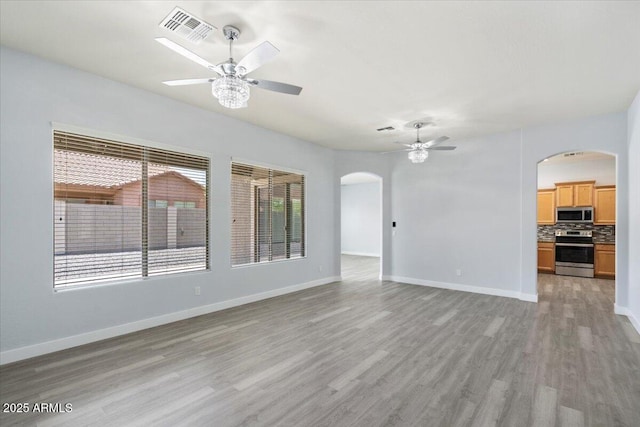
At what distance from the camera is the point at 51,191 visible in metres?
3.22

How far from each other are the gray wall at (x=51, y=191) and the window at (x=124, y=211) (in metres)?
0.12

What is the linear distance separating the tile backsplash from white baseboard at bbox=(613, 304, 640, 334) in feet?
11.8

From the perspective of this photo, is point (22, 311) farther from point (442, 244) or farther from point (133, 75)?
point (442, 244)

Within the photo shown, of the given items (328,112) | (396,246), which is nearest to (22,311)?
(328,112)

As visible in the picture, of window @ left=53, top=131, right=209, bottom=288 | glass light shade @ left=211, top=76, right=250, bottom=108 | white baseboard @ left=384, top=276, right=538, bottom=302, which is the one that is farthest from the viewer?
white baseboard @ left=384, top=276, right=538, bottom=302

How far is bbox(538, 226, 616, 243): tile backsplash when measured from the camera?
7281 millimetres

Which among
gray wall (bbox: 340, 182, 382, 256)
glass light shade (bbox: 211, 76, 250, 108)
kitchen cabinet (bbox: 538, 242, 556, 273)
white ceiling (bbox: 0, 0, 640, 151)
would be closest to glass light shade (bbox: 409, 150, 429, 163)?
white ceiling (bbox: 0, 0, 640, 151)

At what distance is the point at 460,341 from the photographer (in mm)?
3543

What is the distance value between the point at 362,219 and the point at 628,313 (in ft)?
28.1

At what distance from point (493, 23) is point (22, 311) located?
506cm

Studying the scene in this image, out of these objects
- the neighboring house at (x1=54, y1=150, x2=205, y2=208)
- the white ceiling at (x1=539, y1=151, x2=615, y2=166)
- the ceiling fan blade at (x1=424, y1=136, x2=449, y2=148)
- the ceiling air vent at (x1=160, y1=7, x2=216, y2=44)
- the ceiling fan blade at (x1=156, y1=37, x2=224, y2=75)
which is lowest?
the neighboring house at (x1=54, y1=150, x2=205, y2=208)

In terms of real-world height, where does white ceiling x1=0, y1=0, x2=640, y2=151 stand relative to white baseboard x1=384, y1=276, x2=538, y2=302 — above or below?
above

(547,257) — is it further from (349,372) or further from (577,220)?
(349,372)

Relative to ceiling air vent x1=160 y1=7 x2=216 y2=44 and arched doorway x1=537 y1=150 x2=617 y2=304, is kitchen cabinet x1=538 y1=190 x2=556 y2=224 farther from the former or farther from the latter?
ceiling air vent x1=160 y1=7 x2=216 y2=44
